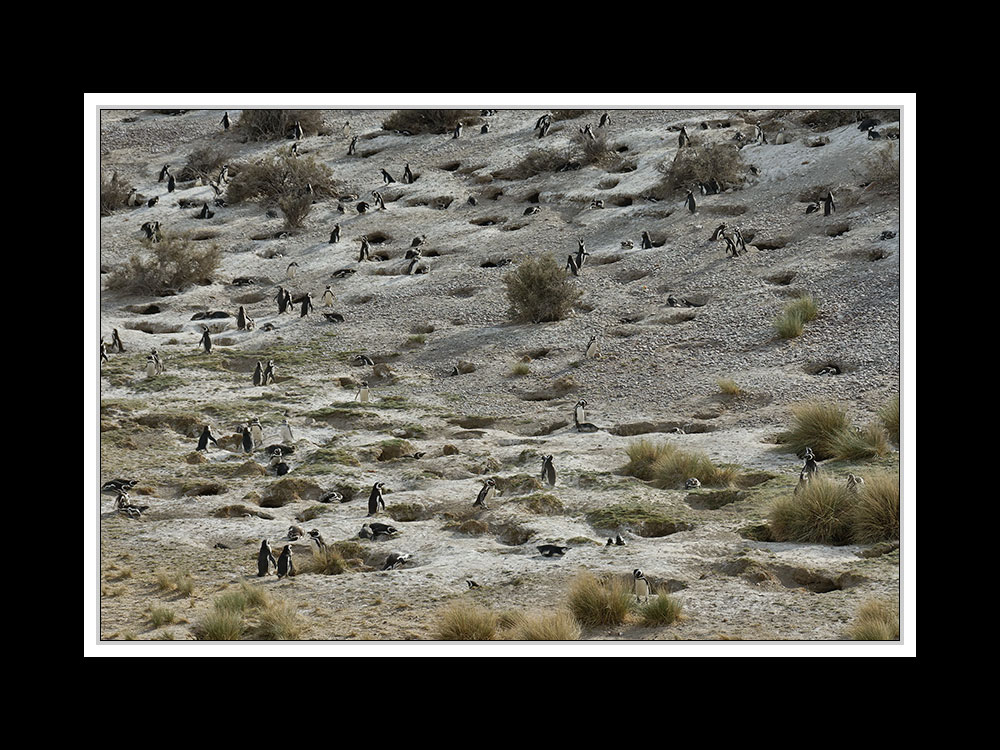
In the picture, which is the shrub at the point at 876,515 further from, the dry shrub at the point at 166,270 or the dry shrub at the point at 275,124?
the dry shrub at the point at 275,124

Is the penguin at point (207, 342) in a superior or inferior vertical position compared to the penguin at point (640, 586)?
superior

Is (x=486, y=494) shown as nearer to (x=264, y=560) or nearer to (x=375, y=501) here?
(x=375, y=501)

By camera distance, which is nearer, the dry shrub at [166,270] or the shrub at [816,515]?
the shrub at [816,515]

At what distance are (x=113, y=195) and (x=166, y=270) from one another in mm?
4625

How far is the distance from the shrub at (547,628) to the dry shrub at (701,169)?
14947 millimetres

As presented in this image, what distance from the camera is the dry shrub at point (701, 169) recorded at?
22.3 metres

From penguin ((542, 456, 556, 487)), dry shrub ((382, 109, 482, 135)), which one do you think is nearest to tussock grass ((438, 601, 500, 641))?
penguin ((542, 456, 556, 487))

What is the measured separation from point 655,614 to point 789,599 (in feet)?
3.71

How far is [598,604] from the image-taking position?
29.0 feet

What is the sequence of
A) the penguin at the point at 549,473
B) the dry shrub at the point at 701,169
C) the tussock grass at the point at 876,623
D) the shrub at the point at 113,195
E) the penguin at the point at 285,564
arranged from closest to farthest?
the tussock grass at the point at 876,623 → the penguin at the point at 285,564 → the penguin at the point at 549,473 → the dry shrub at the point at 701,169 → the shrub at the point at 113,195

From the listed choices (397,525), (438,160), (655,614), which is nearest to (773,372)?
(397,525)

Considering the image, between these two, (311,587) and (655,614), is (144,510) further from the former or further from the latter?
(655,614)

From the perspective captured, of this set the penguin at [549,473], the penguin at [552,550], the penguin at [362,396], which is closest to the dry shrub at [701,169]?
the penguin at [362,396]

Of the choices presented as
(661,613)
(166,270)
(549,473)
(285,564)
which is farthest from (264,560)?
(166,270)
